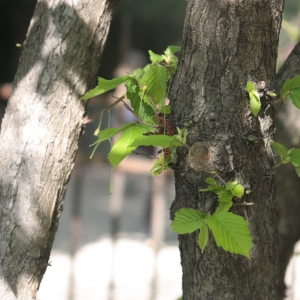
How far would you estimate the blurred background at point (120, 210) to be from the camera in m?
3.64

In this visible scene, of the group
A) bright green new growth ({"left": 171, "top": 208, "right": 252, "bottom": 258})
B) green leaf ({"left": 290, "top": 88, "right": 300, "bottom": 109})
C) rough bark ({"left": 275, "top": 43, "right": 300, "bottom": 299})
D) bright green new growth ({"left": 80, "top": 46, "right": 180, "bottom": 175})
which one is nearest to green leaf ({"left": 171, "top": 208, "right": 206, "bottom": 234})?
bright green new growth ({"left": 171, "top": 208, "right": 252, "bottom": 258})

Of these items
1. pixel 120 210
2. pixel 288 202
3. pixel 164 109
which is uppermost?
pixel 120 210

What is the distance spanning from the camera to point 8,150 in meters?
1.38

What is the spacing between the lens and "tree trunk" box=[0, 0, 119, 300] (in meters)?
1.34

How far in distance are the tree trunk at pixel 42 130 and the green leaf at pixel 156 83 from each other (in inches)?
13.2

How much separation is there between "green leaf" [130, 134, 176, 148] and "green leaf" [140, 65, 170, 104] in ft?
0.47

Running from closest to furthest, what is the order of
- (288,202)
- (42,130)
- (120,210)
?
(42,130)
(288,202)
(120,210)

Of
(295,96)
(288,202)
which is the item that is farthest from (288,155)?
(288,202)

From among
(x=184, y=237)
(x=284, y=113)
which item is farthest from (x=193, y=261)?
(x=284, y=113)

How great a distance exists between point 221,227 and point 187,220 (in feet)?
0.27

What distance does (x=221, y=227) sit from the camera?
1.06 metres

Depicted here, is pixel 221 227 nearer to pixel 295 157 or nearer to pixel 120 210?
pixel 295 157

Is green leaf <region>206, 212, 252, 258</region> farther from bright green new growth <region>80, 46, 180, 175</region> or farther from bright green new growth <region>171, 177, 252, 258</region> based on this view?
bright green new growth <region>80, 46, 180, 175</region>

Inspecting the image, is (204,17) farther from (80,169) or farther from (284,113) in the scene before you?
(80,169)
